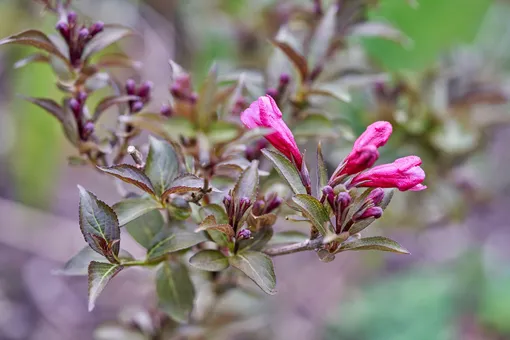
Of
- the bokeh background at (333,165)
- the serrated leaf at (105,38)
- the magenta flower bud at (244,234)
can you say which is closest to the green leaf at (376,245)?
the magenta flower bud at (244,234)

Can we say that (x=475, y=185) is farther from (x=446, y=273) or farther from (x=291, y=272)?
(x=291, y=272)

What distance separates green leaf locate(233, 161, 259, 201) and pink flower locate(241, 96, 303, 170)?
0.04m

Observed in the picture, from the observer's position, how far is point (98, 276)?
0.70 meters

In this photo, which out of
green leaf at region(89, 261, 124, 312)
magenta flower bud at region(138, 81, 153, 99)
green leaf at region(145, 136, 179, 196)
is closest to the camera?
green leaf at region(89, 261, 124, 312)

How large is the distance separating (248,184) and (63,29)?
0.34m

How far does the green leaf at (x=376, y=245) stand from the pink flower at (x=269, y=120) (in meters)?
0.13

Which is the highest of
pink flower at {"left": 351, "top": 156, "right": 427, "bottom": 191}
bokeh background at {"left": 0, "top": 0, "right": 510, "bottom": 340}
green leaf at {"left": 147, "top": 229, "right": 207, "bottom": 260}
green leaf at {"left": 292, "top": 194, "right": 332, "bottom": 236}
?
pink flower at {"left": 351, "top": 156, "right": 427, "bottom": 191}

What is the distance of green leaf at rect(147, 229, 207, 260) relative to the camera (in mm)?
776

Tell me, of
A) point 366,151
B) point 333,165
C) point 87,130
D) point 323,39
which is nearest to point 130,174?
point 87,130

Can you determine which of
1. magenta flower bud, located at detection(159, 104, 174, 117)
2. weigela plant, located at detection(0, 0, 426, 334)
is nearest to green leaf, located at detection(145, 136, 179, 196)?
weigela plant, located at detection(0, 0, 426, 334)

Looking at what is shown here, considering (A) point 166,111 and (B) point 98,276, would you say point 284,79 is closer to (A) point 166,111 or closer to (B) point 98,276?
(A) point 166,111

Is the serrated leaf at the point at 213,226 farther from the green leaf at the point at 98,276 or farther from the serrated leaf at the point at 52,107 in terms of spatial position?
the serrated leaf at the point at 52,107

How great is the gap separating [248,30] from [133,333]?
99cm

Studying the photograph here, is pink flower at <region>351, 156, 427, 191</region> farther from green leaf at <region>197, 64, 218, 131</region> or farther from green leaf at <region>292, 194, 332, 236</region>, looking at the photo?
green leaf at <region>197, 64, 218, 131</region>
